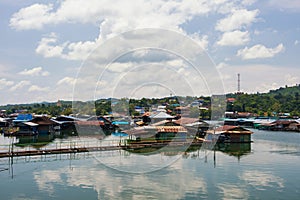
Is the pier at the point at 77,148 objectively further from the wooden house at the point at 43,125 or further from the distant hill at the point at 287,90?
the distant hill at the point at 287,90

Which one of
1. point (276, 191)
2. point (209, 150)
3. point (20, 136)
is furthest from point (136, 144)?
point (20, 136)

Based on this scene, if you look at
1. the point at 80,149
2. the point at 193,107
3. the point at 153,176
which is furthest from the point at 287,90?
the point at 153,176

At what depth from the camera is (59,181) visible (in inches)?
386

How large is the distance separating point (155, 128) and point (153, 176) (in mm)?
8384

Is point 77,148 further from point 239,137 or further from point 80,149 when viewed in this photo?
point 239,137

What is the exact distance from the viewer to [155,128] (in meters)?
18.8

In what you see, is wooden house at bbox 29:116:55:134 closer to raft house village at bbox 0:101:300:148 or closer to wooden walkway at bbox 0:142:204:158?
raft house village at bbox 0:101:300:148

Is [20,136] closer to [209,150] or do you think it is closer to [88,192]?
[209,150]

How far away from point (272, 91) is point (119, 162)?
6230cm

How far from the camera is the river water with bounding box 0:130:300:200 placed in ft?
28.3

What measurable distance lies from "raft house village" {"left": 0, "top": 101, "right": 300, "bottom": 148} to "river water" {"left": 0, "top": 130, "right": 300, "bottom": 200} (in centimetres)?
325

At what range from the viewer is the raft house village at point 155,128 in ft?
60.4

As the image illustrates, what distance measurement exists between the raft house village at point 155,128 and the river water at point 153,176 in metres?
3.25

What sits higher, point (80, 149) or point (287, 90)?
point (287, 90)
